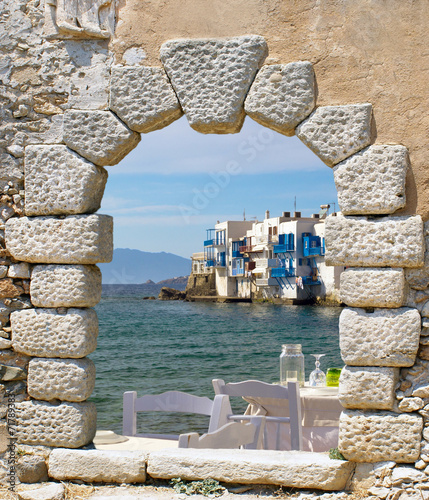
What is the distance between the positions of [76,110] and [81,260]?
0.95m

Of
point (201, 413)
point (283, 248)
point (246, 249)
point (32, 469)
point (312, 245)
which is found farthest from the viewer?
point (246, 249)

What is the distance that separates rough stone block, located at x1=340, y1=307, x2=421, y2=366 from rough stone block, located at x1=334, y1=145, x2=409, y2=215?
1.92 ft

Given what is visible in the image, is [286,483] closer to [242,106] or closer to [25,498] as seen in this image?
[25,498]

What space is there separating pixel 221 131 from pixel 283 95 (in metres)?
0.45

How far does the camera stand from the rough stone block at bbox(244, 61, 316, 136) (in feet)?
12.1

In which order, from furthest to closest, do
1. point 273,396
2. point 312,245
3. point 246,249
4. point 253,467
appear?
point 246,249 < point 312,245 < point 273,396 < point 253,467

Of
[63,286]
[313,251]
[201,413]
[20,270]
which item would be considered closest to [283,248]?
[313,251]

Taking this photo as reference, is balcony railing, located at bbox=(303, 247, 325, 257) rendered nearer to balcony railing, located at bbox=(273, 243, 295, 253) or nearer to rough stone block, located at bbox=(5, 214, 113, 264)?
balcony railing, located at bbox=(273, 243, 295, 253)

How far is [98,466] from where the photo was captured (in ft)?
12.6

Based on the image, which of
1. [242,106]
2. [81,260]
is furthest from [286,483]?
[242,106]

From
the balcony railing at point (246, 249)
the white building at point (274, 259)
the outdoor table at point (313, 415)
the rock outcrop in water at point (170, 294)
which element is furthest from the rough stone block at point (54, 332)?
the rock outcrop in water at point (170, 294)

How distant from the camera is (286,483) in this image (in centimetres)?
361

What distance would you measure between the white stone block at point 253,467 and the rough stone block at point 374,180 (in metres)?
1.45

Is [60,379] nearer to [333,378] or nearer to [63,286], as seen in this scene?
[63,286]
